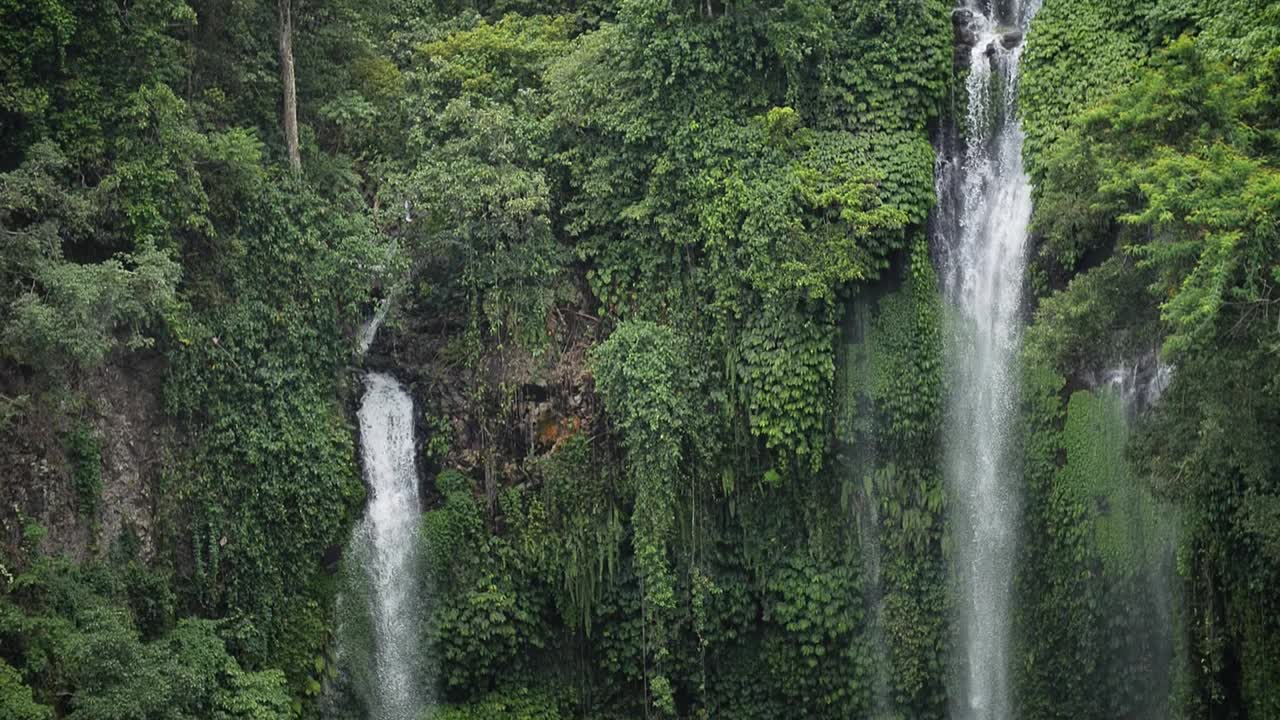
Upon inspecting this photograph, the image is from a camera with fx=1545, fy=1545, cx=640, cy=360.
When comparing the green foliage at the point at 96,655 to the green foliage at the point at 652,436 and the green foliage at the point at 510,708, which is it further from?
the green foliage at the point at 652,436

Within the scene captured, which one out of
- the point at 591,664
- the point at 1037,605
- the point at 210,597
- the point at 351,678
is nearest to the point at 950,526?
the point at 1037,605

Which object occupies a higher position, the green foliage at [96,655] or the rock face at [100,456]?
the rock face at [100,456]

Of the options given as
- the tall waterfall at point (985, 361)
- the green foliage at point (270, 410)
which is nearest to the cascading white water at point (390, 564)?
the green foliage at point (270, 410)

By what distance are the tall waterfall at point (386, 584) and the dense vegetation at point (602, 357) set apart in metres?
0.27

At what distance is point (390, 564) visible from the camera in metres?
21.2

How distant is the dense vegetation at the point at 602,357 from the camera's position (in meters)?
18.2

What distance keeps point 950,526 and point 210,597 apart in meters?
9.70

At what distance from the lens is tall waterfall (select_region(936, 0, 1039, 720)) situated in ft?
67.2

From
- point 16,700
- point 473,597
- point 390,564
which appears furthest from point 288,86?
point 16,700

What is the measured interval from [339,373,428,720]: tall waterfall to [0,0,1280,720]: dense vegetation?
272mm

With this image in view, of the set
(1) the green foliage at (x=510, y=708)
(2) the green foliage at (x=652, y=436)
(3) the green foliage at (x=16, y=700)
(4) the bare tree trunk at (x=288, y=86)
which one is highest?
(4) the bare tree trunk at (x=288, y=86)

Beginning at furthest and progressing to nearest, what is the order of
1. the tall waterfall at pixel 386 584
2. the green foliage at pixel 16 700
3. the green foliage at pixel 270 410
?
the tall waterfall at pixel 386 584 → the green foliage at pixel 270 410 → the green foliage at pixel 16 700

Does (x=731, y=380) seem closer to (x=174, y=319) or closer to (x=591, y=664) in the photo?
(x=591, y=664)

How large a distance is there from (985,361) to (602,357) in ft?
17.0
